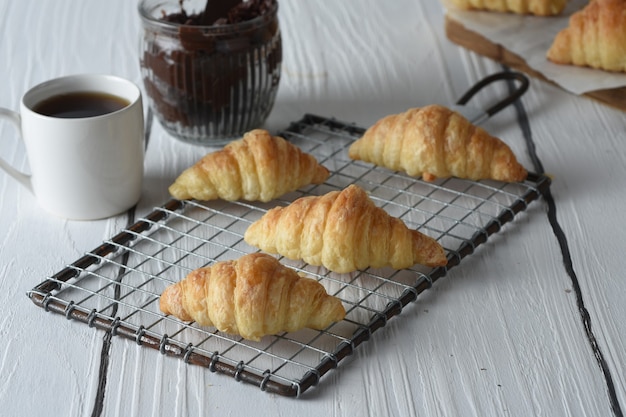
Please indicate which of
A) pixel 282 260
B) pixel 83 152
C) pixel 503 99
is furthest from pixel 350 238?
pixel 503 99

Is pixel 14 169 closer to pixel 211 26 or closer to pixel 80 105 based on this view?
pixel 80 105

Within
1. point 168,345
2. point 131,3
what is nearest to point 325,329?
point 168,345

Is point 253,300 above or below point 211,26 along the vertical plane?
below

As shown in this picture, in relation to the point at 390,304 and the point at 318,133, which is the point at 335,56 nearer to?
the point at 318,133

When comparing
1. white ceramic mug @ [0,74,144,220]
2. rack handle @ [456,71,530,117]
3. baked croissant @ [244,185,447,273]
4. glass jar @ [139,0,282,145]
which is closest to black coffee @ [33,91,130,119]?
white ceramic mug @ [0,74,144,220]

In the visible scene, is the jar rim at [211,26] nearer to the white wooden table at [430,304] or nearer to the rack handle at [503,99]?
the white wooden table at [430,304]

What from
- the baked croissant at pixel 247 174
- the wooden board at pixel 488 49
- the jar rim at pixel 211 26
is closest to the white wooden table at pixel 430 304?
the wooden board at pixel 488 49

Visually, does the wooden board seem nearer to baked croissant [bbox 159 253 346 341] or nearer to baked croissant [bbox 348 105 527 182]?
baked croissant [bbox 348 105 527 182]
